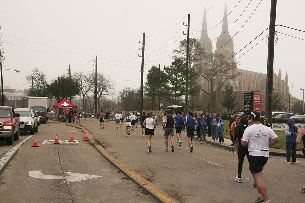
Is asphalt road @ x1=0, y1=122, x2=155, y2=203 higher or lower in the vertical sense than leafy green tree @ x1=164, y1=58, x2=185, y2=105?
lower

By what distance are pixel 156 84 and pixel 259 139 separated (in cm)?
6731

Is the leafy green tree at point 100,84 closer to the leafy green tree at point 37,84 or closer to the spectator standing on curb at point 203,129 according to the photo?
the leafy green tree at point 37,84

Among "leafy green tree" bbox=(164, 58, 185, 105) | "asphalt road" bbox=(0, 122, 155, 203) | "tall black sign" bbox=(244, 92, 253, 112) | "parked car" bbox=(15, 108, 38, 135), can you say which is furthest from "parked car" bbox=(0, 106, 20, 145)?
"leafy green tree" bbox=(164, 58, 185, 105)

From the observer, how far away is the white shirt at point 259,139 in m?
6.79

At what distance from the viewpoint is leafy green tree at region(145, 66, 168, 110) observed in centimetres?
6894

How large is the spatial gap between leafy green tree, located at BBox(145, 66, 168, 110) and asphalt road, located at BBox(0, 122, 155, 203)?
55595 millimetres

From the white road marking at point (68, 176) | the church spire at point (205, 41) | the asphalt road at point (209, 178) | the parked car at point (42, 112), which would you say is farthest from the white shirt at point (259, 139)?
the church spire at point (205, 41)

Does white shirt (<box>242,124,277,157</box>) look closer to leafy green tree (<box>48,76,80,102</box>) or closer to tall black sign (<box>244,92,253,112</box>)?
tall black sign (<box>244,92,253,112</box>)

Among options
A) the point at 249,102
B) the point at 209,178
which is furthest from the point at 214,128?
the point at 209,178

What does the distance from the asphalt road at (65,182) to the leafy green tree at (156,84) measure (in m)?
55.6

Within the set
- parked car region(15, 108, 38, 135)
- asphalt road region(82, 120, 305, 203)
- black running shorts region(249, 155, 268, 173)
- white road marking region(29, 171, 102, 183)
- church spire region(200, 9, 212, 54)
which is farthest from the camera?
church spire region(200, 9, 212, 54)

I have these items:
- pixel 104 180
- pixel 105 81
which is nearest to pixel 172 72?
pixel 105 81

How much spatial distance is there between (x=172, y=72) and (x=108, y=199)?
59.7 m

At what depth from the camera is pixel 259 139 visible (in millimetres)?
6820
